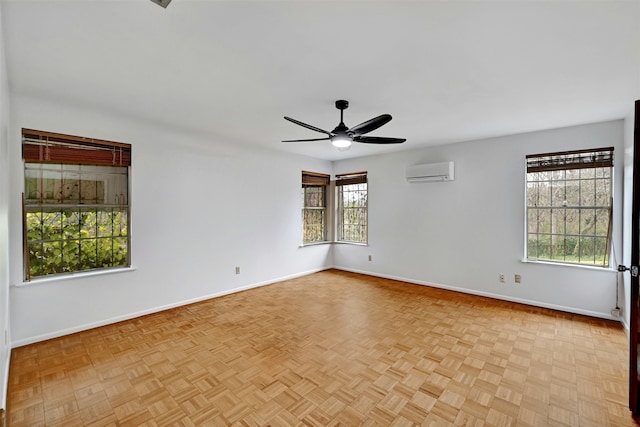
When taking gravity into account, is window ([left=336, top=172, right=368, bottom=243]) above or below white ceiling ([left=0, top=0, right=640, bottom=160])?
below

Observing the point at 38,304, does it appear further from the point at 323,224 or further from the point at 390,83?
the point at 323,224

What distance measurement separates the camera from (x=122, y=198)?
3.55 metres

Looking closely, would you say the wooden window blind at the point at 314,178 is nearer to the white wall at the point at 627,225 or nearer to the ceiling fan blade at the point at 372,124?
the ceiling fan blade at the point at 372,124

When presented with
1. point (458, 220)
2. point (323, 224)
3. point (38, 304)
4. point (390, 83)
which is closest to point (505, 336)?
point (458, 220)

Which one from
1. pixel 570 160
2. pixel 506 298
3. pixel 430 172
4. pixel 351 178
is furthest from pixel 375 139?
pixel 506 298

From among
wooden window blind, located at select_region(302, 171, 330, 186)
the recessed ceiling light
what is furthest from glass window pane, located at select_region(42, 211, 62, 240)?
wooden window blind, located at select_region(302, 171, 330, 186)

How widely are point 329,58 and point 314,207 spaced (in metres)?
4.19

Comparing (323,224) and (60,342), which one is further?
(323,224)

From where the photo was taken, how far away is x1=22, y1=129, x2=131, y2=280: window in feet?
9.73

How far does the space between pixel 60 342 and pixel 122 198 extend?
62.7 inches

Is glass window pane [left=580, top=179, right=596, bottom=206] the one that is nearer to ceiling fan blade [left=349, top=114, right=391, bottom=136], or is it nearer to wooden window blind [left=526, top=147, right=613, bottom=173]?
wooden window blind [left=526, top=147, right=613, bottom=173]

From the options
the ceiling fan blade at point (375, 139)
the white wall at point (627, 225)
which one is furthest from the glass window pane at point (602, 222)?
the ceiling fan blade at point (375, 139)

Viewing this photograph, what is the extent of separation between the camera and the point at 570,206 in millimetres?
3840

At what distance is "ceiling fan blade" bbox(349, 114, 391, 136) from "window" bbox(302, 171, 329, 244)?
2979mm
